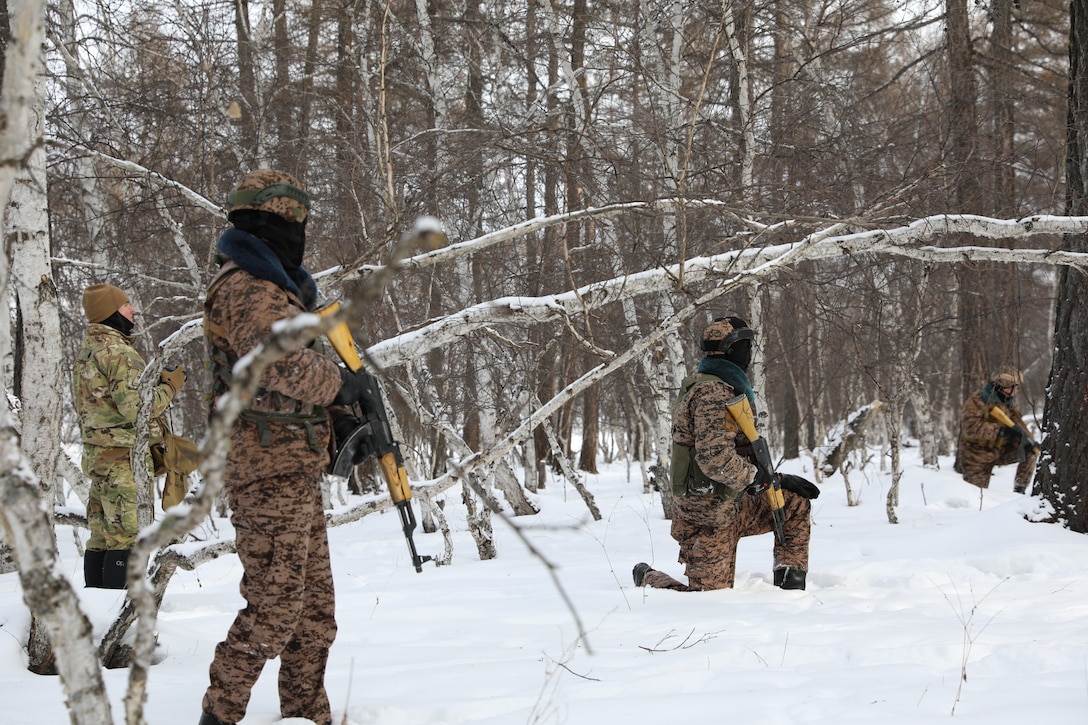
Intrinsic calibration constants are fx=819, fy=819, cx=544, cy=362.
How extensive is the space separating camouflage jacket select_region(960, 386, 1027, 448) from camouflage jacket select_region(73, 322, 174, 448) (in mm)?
8825

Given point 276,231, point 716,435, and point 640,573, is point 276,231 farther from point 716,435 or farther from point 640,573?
point 640,573

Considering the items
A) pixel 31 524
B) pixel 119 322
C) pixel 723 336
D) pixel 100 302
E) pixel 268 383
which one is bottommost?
pixel 31 524

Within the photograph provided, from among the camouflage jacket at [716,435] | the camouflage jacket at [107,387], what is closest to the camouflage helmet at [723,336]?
the camouflage jacket at [716,435]

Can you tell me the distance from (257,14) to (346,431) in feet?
30.5

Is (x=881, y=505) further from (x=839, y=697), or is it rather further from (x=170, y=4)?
(x=170, y=4)

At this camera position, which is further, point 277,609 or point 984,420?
point 984,420

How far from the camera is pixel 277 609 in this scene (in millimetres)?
2424

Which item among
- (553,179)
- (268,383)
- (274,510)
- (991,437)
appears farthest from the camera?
(991,437)

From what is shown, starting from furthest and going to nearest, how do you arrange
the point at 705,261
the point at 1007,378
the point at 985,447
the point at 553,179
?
the point at 985,447
the point at 1007,378
the point at 553,179
the point at 705,261

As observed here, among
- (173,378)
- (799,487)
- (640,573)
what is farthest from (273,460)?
(799,487)

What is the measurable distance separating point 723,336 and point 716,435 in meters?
0.55

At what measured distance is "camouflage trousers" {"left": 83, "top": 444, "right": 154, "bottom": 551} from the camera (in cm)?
465

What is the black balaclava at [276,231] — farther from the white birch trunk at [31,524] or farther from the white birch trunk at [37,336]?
the white birch trunk at [37,336]

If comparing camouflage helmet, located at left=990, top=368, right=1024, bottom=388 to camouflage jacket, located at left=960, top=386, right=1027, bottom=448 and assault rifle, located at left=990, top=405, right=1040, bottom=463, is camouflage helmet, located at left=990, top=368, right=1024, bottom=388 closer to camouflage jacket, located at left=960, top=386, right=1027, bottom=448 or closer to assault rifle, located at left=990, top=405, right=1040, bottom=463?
camouflage jacket, located at left=960, top=386, right=1027, bottom=448
